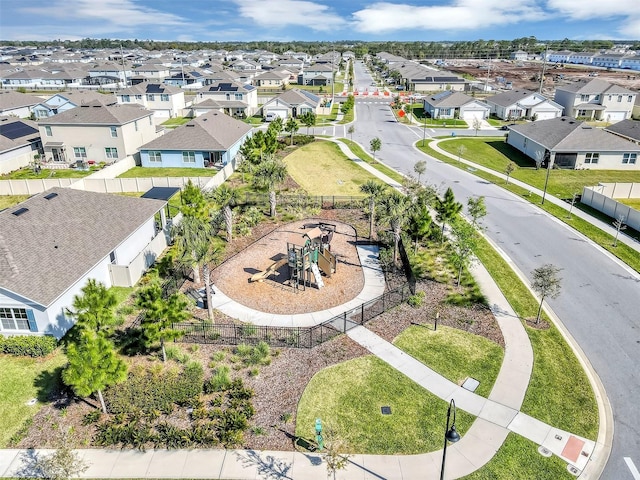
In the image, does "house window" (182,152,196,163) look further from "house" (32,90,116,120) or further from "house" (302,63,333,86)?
"house" (302,63,333,86)

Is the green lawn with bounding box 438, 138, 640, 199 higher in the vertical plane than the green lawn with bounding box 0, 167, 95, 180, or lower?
lower

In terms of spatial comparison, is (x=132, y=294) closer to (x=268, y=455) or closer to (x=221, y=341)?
(x=221, y=341)

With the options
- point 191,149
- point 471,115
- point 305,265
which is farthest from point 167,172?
point 471,115

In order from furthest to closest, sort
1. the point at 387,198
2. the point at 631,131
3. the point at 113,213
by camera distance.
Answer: the point at 631,131, the point at 387,198, the point at 113,213

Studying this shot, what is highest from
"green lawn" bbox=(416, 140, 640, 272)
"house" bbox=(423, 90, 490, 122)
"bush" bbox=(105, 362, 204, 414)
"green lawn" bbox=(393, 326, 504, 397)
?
"house" bbox=(423, 90, 490, 122)

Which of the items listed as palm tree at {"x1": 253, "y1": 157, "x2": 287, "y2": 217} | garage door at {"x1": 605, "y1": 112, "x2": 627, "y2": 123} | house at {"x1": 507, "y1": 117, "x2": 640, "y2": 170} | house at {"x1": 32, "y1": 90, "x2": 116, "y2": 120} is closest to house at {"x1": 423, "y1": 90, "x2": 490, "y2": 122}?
garage door at {"x1": 605, "y1": 112, "x2": 627, "y2": 123}

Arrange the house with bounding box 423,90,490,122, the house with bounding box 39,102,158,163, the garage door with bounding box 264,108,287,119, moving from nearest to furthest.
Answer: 1. the house with bounding box 39,102,158,163
2. the garage door with bounding box 264,108,287,119
3. the house with bounding box 423,90,490,122

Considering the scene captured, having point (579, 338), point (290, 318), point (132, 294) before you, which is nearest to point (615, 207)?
point (579, 338)
